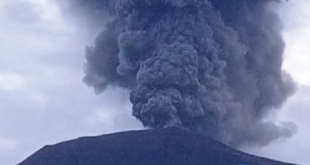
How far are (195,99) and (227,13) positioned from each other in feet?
28.0

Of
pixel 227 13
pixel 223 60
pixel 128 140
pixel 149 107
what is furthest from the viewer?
pixel 128 140

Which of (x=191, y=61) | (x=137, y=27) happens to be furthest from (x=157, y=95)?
(x=137, y=27)

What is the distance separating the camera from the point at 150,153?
131 ft

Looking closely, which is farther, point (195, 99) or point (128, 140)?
point (128, 140)

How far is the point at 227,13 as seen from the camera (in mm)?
39188

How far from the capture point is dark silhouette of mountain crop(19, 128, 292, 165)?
3784 cm

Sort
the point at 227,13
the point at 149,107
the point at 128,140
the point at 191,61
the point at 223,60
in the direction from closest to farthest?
the point at 149,107, the point at 191,61, the point at 223,60, the point at 227,13, the point at 128,140

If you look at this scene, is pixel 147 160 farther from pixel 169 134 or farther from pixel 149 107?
pixel 149 107

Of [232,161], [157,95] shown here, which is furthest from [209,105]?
[232,161]

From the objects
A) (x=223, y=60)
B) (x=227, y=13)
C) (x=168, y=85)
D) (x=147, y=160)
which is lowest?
(x=147, y=160)

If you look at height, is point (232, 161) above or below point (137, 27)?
below

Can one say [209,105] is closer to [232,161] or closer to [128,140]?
[232,161]

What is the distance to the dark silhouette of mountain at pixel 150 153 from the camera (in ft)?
124

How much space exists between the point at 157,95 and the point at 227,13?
9.85 m
